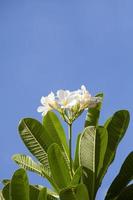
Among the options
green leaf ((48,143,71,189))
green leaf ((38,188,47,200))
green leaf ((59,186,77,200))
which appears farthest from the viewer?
green leaf ((48,143,71,189))

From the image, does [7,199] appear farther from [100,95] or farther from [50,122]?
[100,95]

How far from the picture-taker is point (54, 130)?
11.0 ft

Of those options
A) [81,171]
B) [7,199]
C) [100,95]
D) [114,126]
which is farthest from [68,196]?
[100,95]

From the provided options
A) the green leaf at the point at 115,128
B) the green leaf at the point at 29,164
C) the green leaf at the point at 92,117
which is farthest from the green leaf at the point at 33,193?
the green leaf at the point at 92,117

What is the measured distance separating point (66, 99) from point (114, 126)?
0.33 m

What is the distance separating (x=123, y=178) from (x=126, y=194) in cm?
12

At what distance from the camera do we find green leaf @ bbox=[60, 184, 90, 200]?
261cm

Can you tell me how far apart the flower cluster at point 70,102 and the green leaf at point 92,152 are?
0.14m

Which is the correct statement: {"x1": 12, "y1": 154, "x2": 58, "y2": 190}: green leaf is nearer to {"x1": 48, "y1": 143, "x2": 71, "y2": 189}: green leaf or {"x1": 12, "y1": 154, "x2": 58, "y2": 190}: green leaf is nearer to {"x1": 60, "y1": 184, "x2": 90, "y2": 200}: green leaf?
{"x1": 48, "y1": 143, "x2": 71, "y2": 189}: green leaf

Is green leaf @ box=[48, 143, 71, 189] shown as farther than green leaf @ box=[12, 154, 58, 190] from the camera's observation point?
No

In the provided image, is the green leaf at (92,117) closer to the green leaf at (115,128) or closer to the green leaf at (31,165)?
the green leaf at (115,128)

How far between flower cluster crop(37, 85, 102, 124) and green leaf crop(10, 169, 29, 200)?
1.46ft

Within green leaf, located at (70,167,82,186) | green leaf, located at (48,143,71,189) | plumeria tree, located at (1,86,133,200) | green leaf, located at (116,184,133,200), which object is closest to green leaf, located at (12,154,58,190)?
plumeria tree, located at (1,86,133,200)

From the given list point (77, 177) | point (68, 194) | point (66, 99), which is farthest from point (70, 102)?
point (68, 194)
